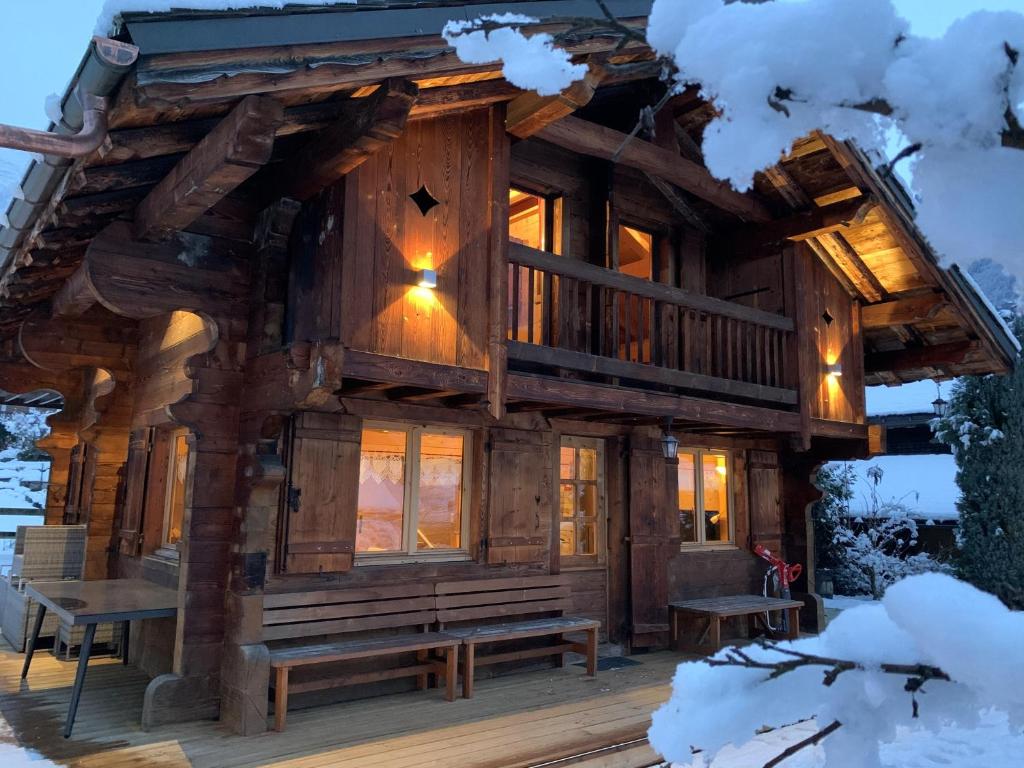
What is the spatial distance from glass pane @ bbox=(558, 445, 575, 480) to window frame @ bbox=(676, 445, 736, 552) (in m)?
1.44

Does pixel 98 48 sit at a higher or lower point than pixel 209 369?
higher

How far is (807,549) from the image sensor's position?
967 centimetres

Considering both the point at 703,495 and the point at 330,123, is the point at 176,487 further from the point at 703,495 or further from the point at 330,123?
the point at 703,495

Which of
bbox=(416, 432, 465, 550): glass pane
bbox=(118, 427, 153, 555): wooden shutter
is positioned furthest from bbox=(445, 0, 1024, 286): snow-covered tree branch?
bbox=(118, 427, 153, 555): wooden shutter

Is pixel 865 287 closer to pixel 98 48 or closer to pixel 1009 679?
pixel 98 48

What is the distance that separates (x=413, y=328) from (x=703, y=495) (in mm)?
4897

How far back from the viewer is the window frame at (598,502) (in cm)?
775

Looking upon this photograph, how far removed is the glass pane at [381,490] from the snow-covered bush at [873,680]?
540cm

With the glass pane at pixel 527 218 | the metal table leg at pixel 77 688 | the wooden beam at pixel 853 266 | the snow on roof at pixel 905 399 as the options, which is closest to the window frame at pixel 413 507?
the metal table leg at pixel 77 688

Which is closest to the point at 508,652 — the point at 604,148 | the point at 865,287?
the point at 604,148

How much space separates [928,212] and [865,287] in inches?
370

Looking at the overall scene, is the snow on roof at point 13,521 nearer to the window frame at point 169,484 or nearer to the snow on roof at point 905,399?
the window frame at point 169,484

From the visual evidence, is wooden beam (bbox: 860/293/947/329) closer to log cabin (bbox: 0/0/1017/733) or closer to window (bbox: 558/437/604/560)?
log cabin (bbox: 0/0/1017/733)

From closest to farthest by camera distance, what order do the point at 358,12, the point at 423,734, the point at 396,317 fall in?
the point at 358,12, the point at 423,734, the point at 396,317
